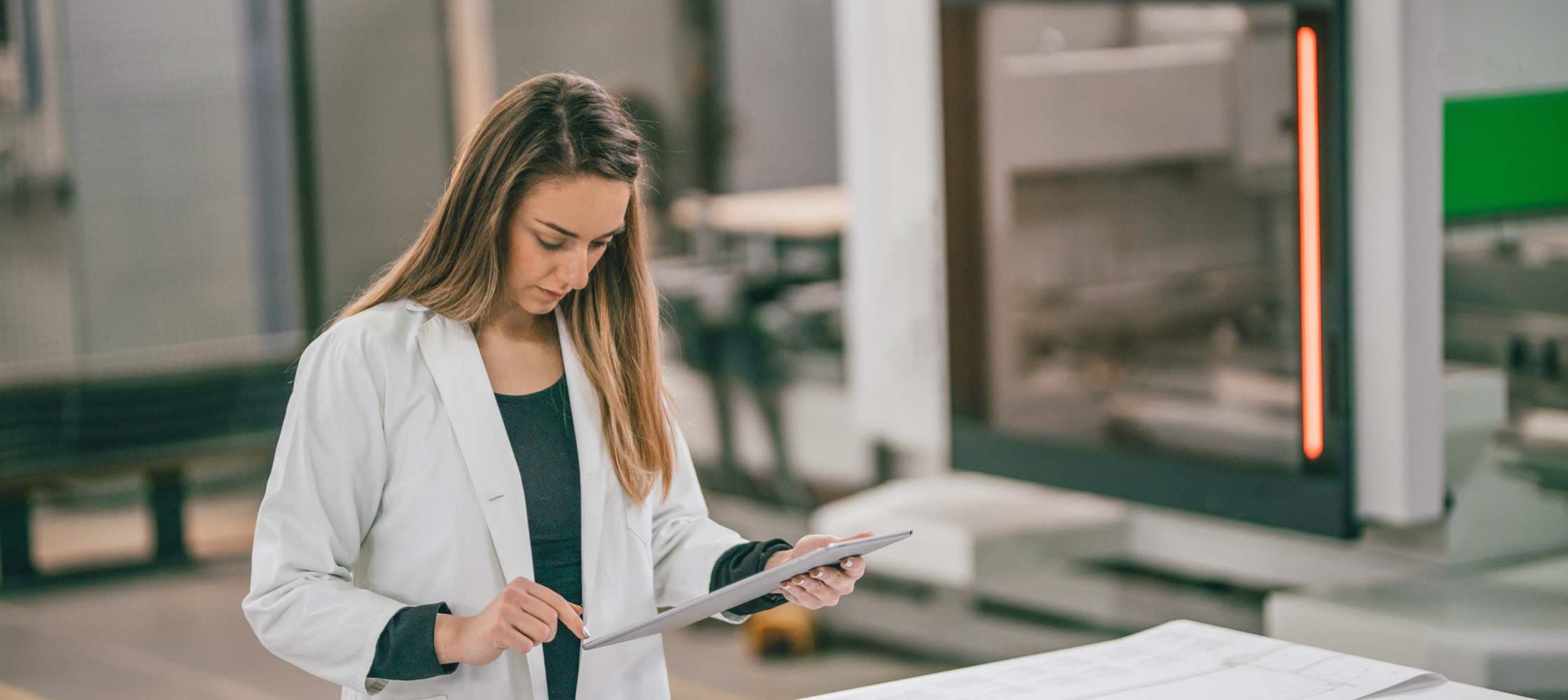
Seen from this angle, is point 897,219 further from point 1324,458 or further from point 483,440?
point 483,440

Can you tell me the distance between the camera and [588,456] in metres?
1.61

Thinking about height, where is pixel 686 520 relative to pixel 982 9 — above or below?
below

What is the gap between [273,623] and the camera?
1.48m

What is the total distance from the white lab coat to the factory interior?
→ 2 cm

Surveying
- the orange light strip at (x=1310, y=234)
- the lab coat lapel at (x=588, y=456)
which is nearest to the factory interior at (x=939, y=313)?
the orange light strip at (x=1310, y=234)

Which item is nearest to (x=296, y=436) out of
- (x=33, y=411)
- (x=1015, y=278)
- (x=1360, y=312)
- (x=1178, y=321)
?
(x=1360, y=312)

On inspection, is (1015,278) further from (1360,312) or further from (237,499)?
(237,499)

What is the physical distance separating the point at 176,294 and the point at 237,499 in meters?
0.81

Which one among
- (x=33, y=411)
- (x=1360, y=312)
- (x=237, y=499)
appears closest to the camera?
(x=1360, y=312)

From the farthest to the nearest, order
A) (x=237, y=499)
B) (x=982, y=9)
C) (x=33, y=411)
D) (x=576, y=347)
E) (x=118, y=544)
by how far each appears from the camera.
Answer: (x=237, y=499) → (x=118, y=544) → (x=33, y=411) → (x=982, y=9) → (x=576, y=347)

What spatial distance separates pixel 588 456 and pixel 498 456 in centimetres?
9

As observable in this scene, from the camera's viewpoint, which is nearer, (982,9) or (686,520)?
(686,520)

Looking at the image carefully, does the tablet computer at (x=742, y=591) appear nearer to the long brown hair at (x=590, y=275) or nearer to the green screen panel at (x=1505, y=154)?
the long brown hair at (x=590, y=275)

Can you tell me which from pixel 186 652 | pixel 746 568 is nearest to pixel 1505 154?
pixel 746 568
